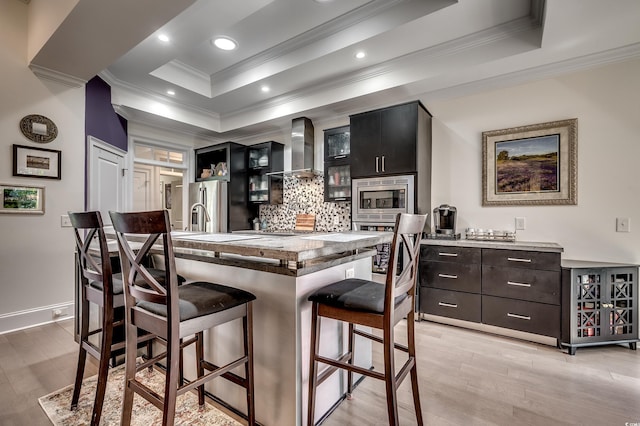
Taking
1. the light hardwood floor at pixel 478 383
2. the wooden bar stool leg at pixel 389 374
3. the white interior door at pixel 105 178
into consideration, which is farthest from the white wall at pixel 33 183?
the wooden bar stool leg at pixel 389 374

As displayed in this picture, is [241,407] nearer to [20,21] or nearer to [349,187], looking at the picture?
[349,187]

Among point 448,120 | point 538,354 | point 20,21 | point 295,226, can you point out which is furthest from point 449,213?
point 20,21

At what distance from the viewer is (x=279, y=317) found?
4.78 ft

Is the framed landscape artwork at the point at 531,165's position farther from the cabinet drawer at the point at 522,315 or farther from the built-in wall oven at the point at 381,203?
the cabinet drawer at the point at 522,315

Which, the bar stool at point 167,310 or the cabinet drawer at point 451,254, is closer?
the bar stool at point 167,310

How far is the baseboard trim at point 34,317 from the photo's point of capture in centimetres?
284

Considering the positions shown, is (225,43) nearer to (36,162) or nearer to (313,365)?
(36,162)

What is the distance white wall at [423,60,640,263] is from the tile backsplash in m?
1.74

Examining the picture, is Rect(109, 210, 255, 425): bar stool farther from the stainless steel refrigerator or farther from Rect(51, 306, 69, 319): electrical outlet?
the stainless steel refrigerator

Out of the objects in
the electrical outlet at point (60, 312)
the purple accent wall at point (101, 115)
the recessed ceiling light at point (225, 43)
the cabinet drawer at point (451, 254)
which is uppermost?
the recessed ceiling light at point (225, 43)

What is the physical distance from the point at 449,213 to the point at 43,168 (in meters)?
Result: 4.45

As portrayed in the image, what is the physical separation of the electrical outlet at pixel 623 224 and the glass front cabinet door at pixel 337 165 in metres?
2.74

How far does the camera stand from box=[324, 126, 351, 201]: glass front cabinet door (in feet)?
13.4

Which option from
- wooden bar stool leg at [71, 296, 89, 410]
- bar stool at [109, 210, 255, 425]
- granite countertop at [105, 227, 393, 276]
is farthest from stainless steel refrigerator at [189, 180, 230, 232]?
bar stool at [109, 210, 255, 425]
